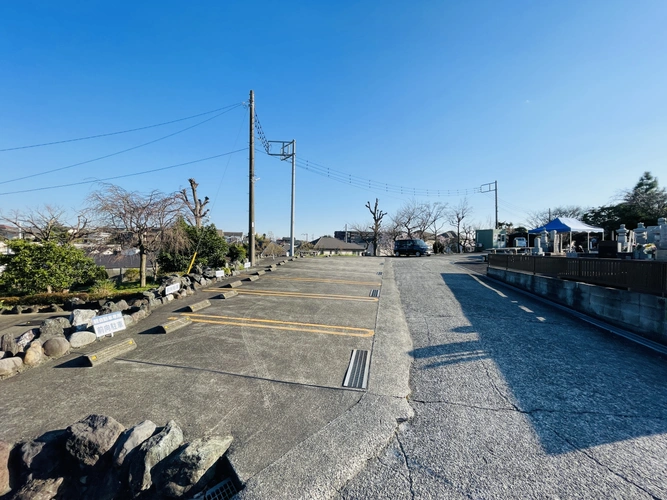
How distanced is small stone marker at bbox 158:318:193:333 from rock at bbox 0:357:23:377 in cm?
151

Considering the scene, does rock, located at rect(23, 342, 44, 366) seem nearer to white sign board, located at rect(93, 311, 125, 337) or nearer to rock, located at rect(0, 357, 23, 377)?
rock, located at rect(0, 357, 23, 377)

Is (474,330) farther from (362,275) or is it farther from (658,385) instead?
(362,275)

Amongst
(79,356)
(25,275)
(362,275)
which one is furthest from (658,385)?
(25,275)

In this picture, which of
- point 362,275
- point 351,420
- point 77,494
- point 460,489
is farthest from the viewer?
point 362,275

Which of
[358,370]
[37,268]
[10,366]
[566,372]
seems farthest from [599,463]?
[37,268]

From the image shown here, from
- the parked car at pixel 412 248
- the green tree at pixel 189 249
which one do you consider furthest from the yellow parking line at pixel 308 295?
the parked car at pixel 412 248

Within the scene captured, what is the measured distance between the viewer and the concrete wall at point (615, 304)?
4.07 metres

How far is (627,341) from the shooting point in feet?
13.8

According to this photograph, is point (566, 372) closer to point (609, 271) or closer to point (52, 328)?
point (609, 271)

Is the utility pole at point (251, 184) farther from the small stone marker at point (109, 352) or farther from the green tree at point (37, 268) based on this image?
the small stone marker at point (109, 352)

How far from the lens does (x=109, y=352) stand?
3553 mm

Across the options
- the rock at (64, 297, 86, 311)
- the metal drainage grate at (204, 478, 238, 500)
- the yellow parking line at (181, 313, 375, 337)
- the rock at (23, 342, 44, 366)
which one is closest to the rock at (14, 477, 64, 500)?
the metal drainage grate at (204, 478, 238, 500)

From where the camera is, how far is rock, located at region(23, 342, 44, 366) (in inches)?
130

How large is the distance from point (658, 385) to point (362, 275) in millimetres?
7560
